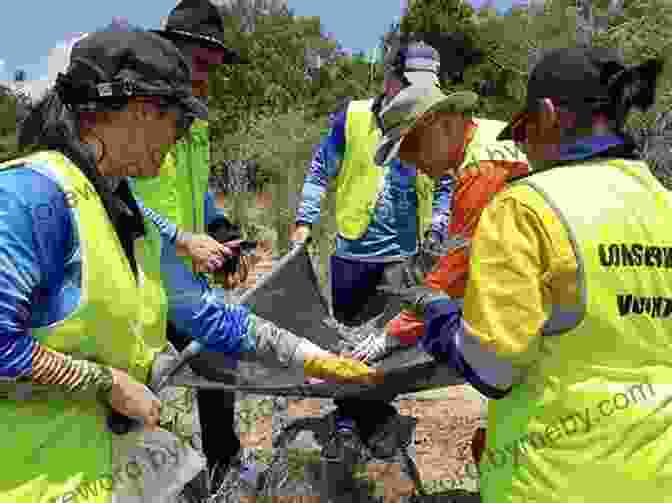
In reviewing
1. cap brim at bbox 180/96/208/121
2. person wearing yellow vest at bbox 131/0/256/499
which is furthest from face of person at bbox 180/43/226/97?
cap brim at bbox 180/96/208/121

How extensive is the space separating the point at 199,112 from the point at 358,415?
251 centimetres

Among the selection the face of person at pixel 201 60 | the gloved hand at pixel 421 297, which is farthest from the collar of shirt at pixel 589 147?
the face of person at pixel 201 60

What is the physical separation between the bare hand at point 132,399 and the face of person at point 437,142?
52.8 inches

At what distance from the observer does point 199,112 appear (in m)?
2.18

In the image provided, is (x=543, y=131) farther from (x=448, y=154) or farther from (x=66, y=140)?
(x=66, y=140)

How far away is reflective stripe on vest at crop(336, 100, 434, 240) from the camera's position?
15.0ft

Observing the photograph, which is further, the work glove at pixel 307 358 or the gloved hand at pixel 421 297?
the work glove at pixel 307 358

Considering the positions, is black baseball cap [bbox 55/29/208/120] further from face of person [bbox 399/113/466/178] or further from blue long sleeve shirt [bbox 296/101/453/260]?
blue long sleeve shirt [bbox 296/101/453/260]

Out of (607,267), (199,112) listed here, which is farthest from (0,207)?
(607,267)

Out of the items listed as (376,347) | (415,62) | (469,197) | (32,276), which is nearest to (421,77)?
(415,62)

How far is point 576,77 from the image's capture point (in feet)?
6.75

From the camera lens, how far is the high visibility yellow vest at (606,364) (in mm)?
1922

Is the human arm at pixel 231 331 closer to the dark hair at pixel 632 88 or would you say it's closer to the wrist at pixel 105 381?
the wrist at pixel 105 381

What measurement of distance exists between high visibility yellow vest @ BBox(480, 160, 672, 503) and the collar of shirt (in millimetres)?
26
